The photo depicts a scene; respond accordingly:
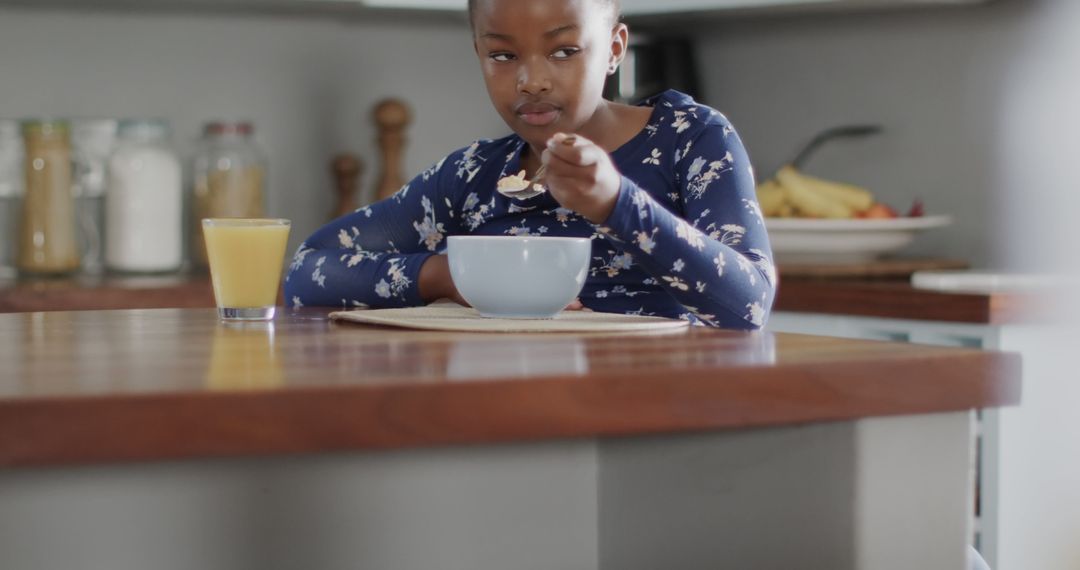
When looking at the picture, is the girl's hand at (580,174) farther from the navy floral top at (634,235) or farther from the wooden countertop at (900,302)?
the wooden countertop at (900,302)

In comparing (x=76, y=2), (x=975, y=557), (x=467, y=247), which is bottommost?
(x=975, y=557)

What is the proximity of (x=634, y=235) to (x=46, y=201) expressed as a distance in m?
1.71

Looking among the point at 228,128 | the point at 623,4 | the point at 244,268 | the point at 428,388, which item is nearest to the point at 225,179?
the point at 228,128

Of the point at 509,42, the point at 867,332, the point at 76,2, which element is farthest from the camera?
the point at 76,2

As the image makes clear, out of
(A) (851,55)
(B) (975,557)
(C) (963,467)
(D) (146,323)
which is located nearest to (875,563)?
(C) (963,467)

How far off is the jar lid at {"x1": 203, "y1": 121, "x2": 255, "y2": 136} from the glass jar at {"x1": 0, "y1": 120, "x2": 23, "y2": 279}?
0.35m

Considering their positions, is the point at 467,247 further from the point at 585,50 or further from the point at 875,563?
the point at 875,563

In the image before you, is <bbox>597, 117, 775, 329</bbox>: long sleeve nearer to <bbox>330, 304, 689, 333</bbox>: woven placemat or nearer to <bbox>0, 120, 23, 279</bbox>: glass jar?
<bbox>330, 304, 689, 333</bbox>: woven placemat

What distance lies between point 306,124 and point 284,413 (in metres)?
2.26

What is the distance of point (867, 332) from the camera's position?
219cm

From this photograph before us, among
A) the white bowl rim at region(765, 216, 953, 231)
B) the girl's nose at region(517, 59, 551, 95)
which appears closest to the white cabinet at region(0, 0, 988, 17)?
the white bowl rim at region(765, 216, 953, 231)

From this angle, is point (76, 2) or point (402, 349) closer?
point (402, 349)

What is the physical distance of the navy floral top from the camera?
1.17m

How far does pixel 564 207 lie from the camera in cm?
122
